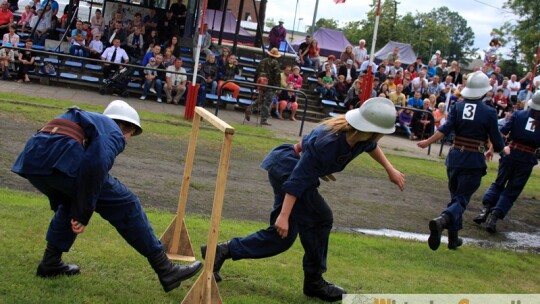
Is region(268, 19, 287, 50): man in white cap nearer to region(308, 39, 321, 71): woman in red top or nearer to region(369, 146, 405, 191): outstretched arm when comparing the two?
region(308, 39, 321, 71): woman in red top

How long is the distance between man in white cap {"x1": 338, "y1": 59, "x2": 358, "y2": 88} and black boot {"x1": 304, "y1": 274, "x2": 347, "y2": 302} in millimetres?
18450

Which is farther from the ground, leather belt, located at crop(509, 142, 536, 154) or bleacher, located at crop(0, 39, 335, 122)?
leather belt, located at crop(509, 142, 536, 154)

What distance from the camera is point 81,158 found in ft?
16.5

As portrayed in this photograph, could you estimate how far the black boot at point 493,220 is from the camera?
407 inches

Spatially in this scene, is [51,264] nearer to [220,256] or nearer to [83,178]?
[83,178]

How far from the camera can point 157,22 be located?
2430 cm

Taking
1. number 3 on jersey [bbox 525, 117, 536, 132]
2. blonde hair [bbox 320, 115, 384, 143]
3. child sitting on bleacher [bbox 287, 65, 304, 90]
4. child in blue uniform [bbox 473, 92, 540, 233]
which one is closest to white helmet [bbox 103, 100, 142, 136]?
blonde hair [bbox 320, 115, 384, 143]

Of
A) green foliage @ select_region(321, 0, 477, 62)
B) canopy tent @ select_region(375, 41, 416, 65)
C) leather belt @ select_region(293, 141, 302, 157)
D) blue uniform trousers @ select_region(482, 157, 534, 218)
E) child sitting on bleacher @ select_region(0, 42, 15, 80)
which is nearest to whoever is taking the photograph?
leather belt @ select_region(293, 141, 302, 157)

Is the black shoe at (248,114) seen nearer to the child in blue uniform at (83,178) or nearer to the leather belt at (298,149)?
the leather belt at (298,149)

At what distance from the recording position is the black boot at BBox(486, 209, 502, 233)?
1034 centimetres

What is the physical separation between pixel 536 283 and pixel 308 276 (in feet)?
10.1

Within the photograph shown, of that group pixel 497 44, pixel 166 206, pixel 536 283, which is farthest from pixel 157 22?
pixel 536 283

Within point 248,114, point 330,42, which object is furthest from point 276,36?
point 330,42

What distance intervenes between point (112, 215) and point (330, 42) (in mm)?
35736
